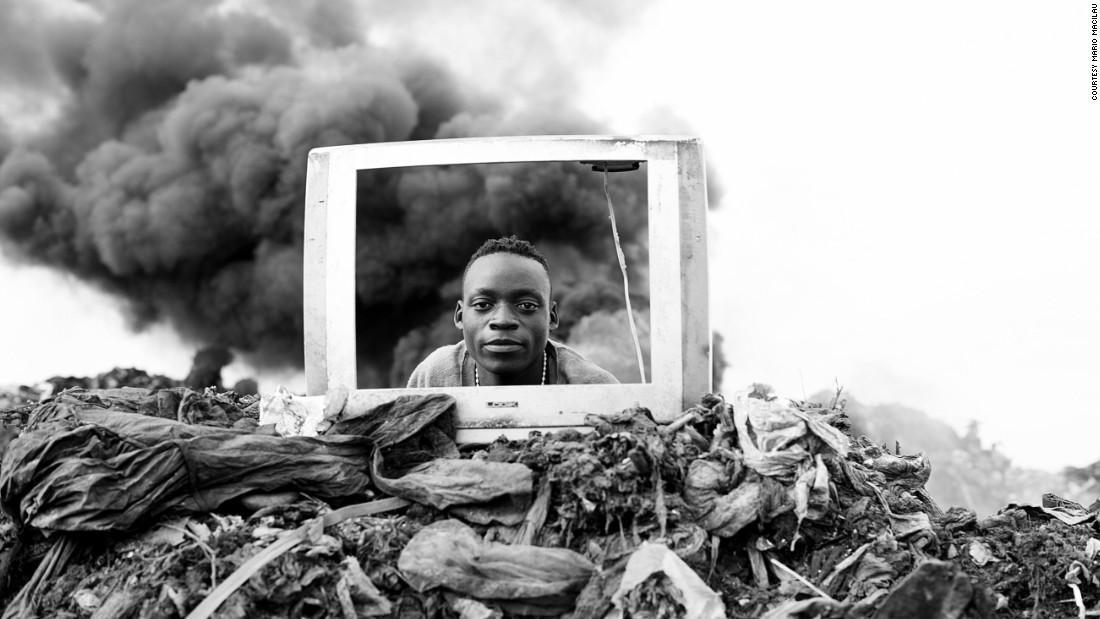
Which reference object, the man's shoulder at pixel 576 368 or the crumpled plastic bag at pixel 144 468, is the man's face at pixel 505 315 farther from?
the crumpled plastic bag at pixel 144 468

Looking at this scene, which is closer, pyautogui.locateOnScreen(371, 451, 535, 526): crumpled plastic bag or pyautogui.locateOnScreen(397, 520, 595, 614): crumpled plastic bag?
pyautogui.locateOnScreen(397, 520, 595, 614): crumpled plastic bag

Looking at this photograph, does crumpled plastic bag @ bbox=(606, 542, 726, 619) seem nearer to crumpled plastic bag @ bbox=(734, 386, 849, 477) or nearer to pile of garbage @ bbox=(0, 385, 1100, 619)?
pile of garbage @ bbox=(0, 385, 1100, 619)

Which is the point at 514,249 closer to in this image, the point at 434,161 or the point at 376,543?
the point at 434,161

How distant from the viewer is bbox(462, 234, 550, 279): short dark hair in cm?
418

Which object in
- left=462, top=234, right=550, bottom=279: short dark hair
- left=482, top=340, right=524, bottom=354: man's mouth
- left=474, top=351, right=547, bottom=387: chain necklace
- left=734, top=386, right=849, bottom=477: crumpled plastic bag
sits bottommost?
left=734, top=386, right=849, bottom=477: crumpled plastic bag

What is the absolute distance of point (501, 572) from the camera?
281 cm

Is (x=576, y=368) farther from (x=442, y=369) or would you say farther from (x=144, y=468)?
(x=144, y=468)

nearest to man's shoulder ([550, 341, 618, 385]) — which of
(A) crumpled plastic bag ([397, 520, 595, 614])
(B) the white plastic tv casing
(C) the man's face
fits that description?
(C) the man's face

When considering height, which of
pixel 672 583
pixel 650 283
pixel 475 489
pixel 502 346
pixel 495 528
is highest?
pixel 650 283

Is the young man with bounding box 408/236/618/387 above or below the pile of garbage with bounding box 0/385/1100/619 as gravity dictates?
above

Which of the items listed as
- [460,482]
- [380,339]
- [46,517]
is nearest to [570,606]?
[460,482]

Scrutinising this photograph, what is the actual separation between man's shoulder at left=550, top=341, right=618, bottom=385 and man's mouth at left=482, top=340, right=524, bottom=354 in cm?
47

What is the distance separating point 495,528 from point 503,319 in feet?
3.86

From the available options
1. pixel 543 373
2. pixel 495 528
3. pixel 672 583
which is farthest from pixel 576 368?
pixel 672 583
